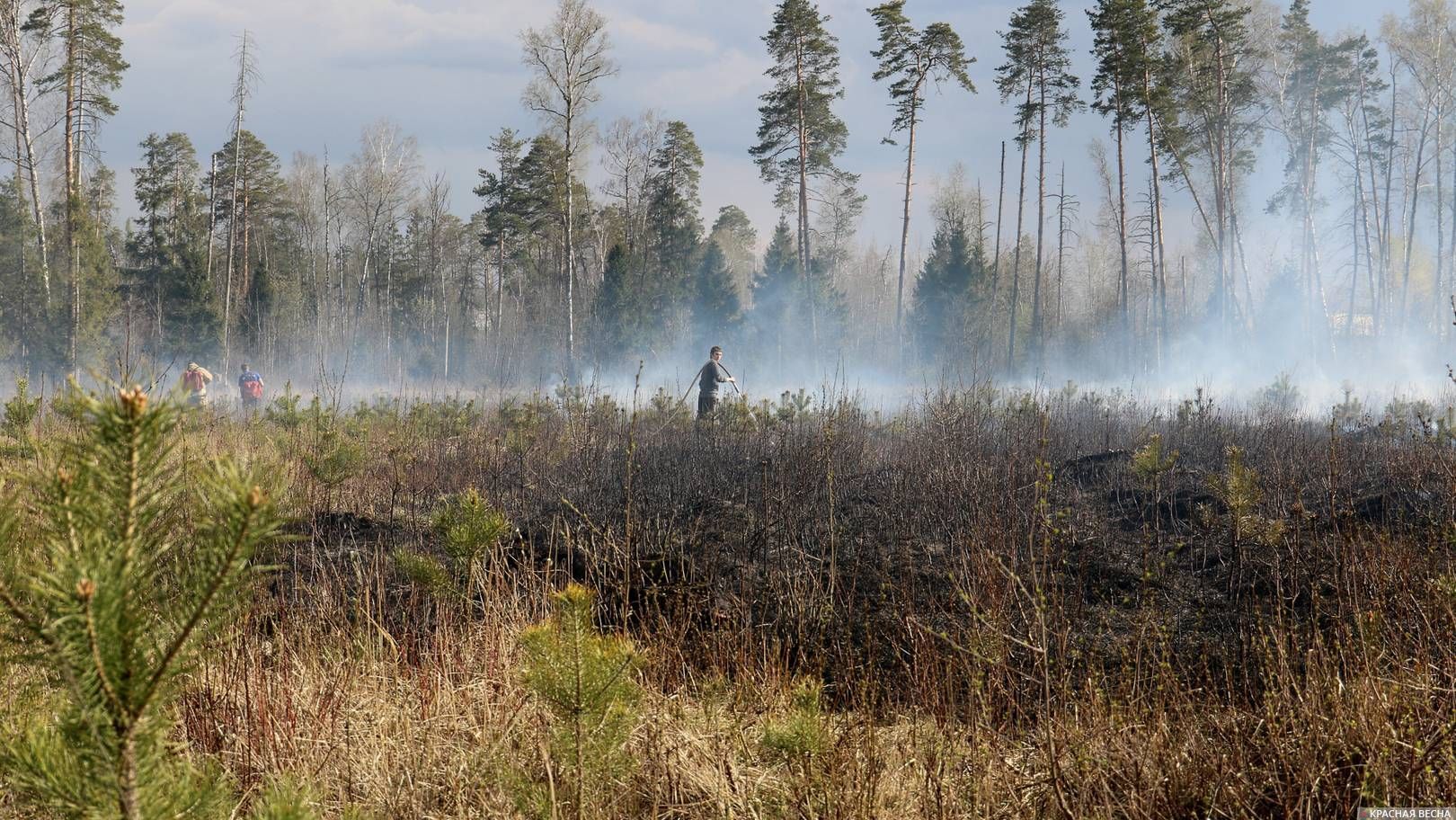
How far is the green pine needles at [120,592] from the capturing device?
0.80 m

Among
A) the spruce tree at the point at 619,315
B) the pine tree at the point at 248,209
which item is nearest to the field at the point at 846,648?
the spruce tree at the point at 619,315

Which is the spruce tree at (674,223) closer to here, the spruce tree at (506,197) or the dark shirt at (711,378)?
the spruce tree at (506,197)

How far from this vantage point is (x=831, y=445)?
562 centimetres

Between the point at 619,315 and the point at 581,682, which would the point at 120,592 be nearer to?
the point at 581,682

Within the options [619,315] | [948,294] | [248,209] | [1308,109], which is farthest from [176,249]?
[1308,109]

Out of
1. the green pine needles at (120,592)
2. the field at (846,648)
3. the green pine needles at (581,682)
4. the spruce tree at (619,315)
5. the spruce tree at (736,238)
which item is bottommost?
the field at (846,648)

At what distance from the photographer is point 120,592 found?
0.81 metres

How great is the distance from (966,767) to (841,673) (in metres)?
1.14

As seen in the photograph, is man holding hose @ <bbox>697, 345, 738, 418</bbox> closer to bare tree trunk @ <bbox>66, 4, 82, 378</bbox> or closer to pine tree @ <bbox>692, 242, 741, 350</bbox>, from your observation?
bare tree trunk @ <bbox>66, 4, 82, 378</bbox>

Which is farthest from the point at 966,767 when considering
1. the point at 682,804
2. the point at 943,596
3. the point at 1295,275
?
the point at 1295,275

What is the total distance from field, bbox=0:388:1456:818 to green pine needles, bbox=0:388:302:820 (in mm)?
101

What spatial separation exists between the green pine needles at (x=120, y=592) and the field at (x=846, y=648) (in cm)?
10

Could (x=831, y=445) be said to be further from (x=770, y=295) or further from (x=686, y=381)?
(x=770, y=295)

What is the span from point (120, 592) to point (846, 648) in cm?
344
